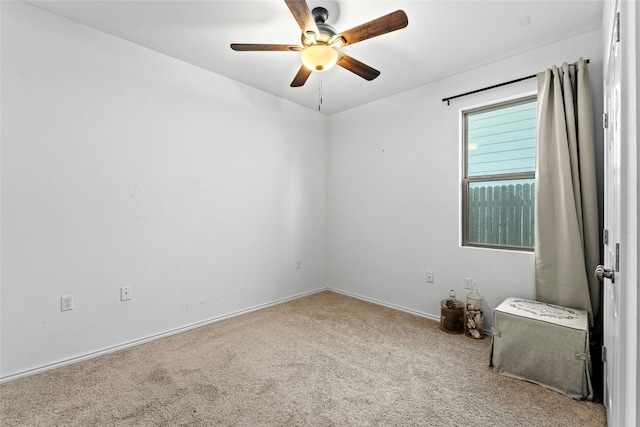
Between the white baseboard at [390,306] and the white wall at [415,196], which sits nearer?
the white wall at [415,196]

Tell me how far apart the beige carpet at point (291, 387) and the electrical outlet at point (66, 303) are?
0.43m

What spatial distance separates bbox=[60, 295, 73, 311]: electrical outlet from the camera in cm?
228

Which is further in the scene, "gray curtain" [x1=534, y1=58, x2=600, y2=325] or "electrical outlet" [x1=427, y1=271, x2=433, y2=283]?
"electrical outlet" [x1=427, y1=271, x2=433, y2=283]

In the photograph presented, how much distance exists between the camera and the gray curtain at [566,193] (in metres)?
2.29

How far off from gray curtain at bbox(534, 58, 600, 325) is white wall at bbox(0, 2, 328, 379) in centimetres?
268

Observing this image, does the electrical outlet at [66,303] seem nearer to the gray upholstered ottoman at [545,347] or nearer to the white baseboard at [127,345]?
the white baseboard at [127,345]

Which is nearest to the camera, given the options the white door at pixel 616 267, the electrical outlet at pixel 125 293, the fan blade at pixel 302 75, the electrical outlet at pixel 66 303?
the white door at pixel 616 267

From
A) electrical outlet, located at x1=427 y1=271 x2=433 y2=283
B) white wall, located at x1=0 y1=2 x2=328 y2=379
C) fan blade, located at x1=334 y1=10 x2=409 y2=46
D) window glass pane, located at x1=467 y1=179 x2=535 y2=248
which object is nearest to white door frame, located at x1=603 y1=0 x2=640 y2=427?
fan blade, located at x1=334 y1=10 x2=409 y2=46

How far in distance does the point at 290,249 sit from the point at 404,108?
2213 mm

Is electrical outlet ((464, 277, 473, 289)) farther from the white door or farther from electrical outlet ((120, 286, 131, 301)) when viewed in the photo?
electrical outlet ((120, 286, 131, 301))

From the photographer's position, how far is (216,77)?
3184 mm

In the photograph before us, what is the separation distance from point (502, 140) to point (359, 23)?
175 centimetres

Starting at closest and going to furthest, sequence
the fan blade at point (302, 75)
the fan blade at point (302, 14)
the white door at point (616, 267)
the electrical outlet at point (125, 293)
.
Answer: the white door at point (616, 267) → the fan blade at point (302, 14) → the fan blade at point (302, 75) → the electrical outlet at point (125, 293)

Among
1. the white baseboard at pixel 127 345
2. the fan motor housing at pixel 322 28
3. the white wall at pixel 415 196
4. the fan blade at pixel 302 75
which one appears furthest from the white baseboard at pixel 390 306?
the fan motor housing at pixel 322 28
